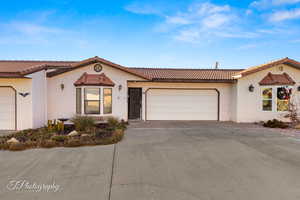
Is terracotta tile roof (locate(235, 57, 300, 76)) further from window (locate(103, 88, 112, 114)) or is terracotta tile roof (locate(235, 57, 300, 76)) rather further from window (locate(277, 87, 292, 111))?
window (locate(103, 88, 112, 114))

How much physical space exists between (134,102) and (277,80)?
32.1ft

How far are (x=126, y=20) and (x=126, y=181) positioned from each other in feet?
46.5

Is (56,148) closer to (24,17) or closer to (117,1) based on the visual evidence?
(117,1)

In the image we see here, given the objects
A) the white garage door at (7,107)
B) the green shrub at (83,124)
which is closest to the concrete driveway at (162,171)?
the green shrub at (83,124)

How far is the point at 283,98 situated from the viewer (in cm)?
1116

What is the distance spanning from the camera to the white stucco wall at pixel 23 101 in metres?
8.83

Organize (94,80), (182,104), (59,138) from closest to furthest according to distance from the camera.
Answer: (59,138) → (94,80) → (182,104)

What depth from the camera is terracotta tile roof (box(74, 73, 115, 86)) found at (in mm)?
10154

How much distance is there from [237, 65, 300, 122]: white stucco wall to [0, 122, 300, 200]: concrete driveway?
198 inches

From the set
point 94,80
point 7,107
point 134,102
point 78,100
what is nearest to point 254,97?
point 134,102

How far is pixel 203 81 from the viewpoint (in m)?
11.8

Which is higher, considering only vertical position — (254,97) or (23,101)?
(254,97)

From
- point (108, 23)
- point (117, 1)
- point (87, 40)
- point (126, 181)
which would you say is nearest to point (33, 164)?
point (126, 181)

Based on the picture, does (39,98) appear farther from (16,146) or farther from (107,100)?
(16,146)
